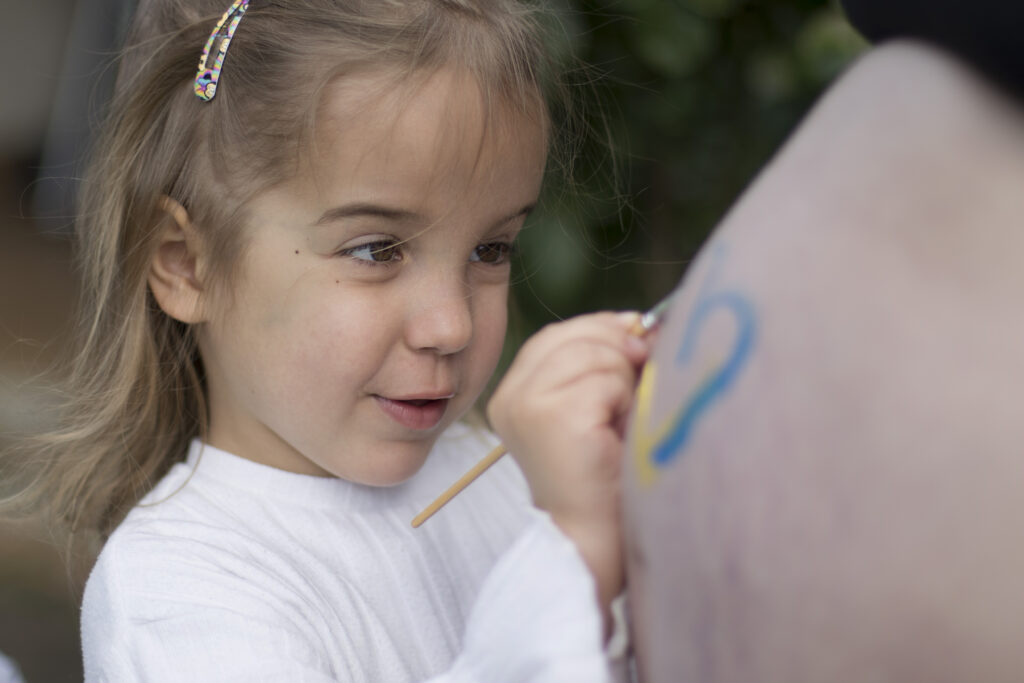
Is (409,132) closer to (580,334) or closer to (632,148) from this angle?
(580,334)

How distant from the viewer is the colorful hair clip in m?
1.18

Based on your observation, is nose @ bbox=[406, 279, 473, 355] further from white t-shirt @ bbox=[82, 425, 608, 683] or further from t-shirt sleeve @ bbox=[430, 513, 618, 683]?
t-shirt sleeve @ bbox=[430, 513, 618, 683]

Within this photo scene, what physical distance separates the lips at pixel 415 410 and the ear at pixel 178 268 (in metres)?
0.25

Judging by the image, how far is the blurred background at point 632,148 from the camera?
1.83 meters

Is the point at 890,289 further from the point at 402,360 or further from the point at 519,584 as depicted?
the point at 402,360

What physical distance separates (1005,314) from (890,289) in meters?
0.05

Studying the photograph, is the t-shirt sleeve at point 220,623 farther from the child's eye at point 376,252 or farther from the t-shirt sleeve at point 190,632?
the child's eye at point 376,252

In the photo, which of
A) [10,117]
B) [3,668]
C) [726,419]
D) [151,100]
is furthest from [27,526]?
[10,117]

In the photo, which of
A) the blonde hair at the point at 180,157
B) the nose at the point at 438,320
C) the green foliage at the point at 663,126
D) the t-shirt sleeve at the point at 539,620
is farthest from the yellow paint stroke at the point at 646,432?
the green foliage at the point at 663,126

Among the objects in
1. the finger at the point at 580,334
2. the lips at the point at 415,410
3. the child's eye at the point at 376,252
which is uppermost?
the finger at the point at 580,334

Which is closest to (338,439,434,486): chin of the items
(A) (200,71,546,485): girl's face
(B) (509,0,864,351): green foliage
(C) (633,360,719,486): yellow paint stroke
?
(A) (200,71,546,485): girl's face

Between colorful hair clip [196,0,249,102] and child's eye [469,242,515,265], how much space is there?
0.35m

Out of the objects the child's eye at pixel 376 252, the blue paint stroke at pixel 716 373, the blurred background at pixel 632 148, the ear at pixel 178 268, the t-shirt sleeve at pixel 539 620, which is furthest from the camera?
the blurred background at pixel 632 148

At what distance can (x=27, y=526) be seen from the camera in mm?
1658
